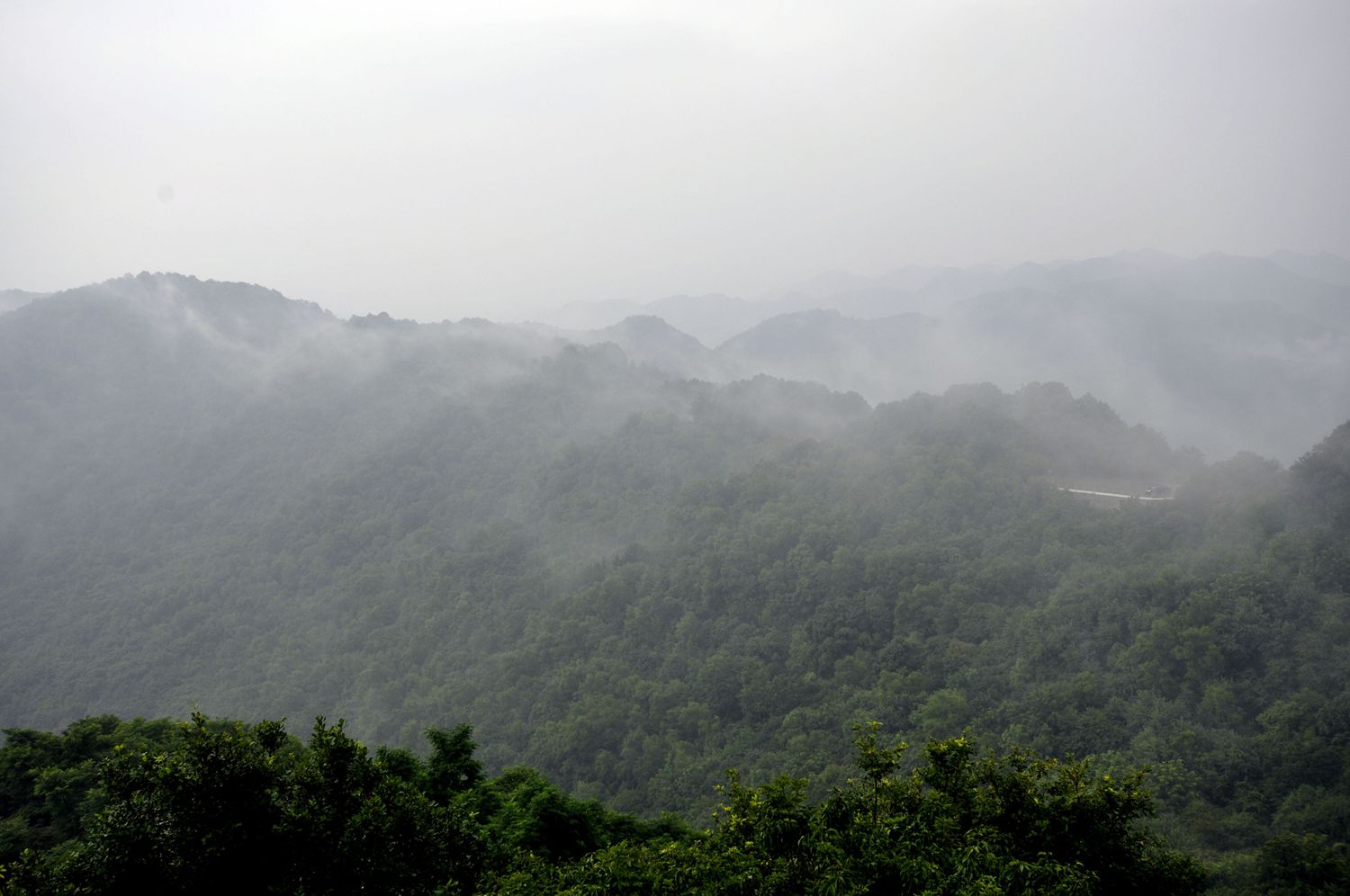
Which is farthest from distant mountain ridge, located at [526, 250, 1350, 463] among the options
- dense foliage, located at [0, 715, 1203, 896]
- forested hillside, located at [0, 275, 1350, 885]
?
dense foliage, located at [0, 715, 1203, 896]

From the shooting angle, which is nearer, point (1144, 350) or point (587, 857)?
point (587, 857)

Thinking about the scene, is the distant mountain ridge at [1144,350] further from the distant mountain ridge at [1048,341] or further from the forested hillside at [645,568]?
the forested hillside at [645,568]

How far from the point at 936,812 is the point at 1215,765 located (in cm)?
1944

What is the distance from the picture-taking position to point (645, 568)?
42.2 meters

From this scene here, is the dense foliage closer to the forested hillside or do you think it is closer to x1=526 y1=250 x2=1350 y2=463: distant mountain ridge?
the forested hillside

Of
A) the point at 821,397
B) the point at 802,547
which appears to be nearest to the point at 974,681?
the point at 802,547

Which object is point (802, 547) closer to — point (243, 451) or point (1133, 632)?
point (1133, 632)

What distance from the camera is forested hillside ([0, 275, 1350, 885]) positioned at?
2573cm

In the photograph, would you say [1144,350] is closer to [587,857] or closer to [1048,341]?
[1048,341]

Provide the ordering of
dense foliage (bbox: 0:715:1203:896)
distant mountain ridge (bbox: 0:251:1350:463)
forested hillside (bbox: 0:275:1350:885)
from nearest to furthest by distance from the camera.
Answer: dense foliage (bbox: 0:715:1203:896) < forested hillside (bbox: 0:275:1350:885) < distant mountain ridge (bbox: 0:251:1350:463)

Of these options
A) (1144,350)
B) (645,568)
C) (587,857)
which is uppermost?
(1144,350)

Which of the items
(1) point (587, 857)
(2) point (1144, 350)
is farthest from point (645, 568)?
(2) point (1144, 350)

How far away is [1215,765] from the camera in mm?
21328

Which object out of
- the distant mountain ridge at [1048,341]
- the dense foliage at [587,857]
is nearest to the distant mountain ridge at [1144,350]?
the distant mountain ridge at [1048,341]
